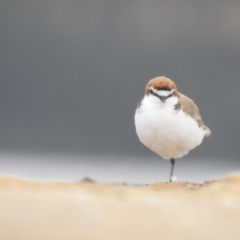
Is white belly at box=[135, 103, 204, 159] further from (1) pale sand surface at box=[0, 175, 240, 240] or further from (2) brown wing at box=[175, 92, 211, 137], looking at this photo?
(1) pale sand surface at box=[0, 175, 240, 240]

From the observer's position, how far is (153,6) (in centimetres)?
872

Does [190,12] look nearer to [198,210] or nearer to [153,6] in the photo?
[153,6]

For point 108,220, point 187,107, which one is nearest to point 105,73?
point 187,107

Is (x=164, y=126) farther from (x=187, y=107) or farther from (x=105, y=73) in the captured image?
(x=105, y=73)

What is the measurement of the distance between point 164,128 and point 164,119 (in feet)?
0.21

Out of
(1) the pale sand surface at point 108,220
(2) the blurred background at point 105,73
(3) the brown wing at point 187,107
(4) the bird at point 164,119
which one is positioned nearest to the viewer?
(1) the pale sand surface at point 108,220

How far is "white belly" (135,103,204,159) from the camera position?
5.19 meters

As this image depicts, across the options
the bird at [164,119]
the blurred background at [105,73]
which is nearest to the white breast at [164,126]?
the bird at [164,119]

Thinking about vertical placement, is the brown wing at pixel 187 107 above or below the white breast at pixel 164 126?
above

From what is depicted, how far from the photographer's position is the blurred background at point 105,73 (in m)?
8.61

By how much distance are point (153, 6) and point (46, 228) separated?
7203 millimetres

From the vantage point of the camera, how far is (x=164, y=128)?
17.0 feet

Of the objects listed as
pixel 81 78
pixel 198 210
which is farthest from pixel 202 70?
pixel 198 210

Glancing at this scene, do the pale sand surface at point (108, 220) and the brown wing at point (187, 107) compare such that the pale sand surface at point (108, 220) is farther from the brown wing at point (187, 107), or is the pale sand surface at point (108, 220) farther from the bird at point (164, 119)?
the brown wing at point (187, 107)
